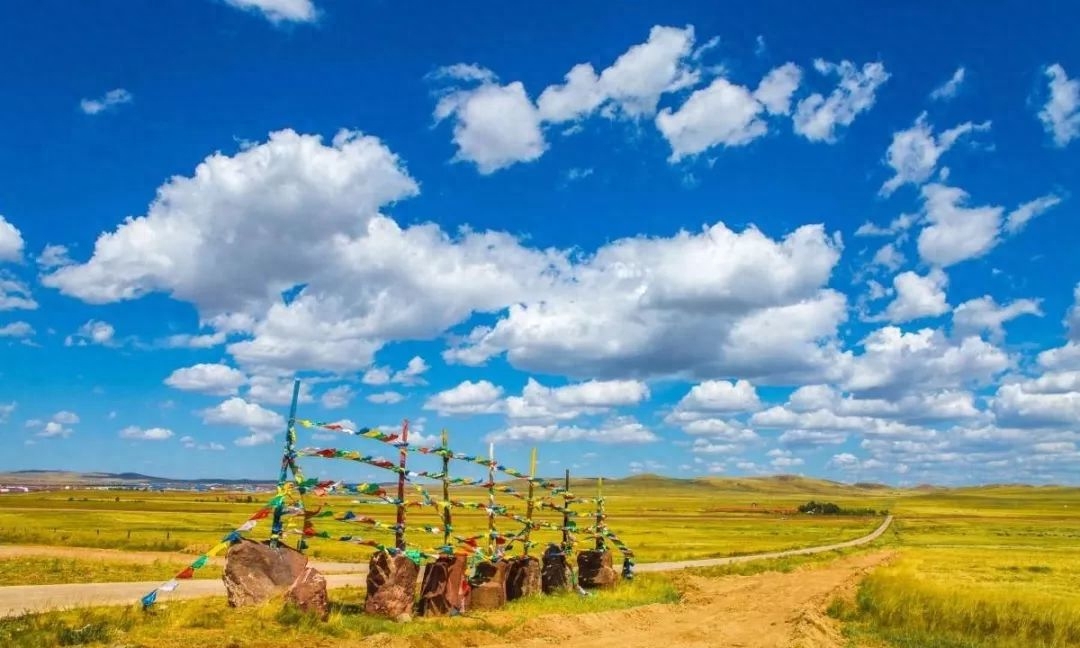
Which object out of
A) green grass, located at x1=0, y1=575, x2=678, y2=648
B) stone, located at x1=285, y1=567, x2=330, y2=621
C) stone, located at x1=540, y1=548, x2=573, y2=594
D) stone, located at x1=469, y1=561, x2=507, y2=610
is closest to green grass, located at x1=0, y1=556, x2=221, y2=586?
green grass, located at x1=0, y1=575, x2=678, y2=648

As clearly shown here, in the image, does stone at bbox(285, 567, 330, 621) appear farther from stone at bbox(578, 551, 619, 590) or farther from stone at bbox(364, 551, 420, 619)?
stone at bbox(578, 551, 619, 590)

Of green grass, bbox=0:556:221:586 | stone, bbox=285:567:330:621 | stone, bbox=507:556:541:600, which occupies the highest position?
stone, bbox=285:567:330:621

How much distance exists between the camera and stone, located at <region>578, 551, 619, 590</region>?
22281mm

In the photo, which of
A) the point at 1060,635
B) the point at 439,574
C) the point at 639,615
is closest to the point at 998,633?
the point at 1060,635

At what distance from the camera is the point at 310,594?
12.7m

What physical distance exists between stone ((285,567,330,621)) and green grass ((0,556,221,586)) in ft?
32.7

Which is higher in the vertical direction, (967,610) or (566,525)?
(566,525)

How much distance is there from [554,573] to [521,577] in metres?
1.77

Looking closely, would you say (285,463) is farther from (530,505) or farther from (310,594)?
(530,505)

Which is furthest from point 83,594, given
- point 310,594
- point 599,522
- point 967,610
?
point 967,610

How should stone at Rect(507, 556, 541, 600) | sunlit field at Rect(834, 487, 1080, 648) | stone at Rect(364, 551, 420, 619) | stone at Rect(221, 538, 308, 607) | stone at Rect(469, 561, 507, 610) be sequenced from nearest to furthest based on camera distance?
stone at Rect(221, 538, 308, 607) < stone at Rect(364, 551, 420, 619) < stone at Rect(469, 561, 507, 610) < sunlit field at Rect(834, 487, 1080, 648) < stone at Rect(507, 556, 541, 600)

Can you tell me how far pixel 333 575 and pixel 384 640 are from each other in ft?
45.0

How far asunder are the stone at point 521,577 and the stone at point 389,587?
4341mm

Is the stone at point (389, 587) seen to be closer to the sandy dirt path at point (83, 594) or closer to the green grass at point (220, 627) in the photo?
the green grass at point (220, 627)
